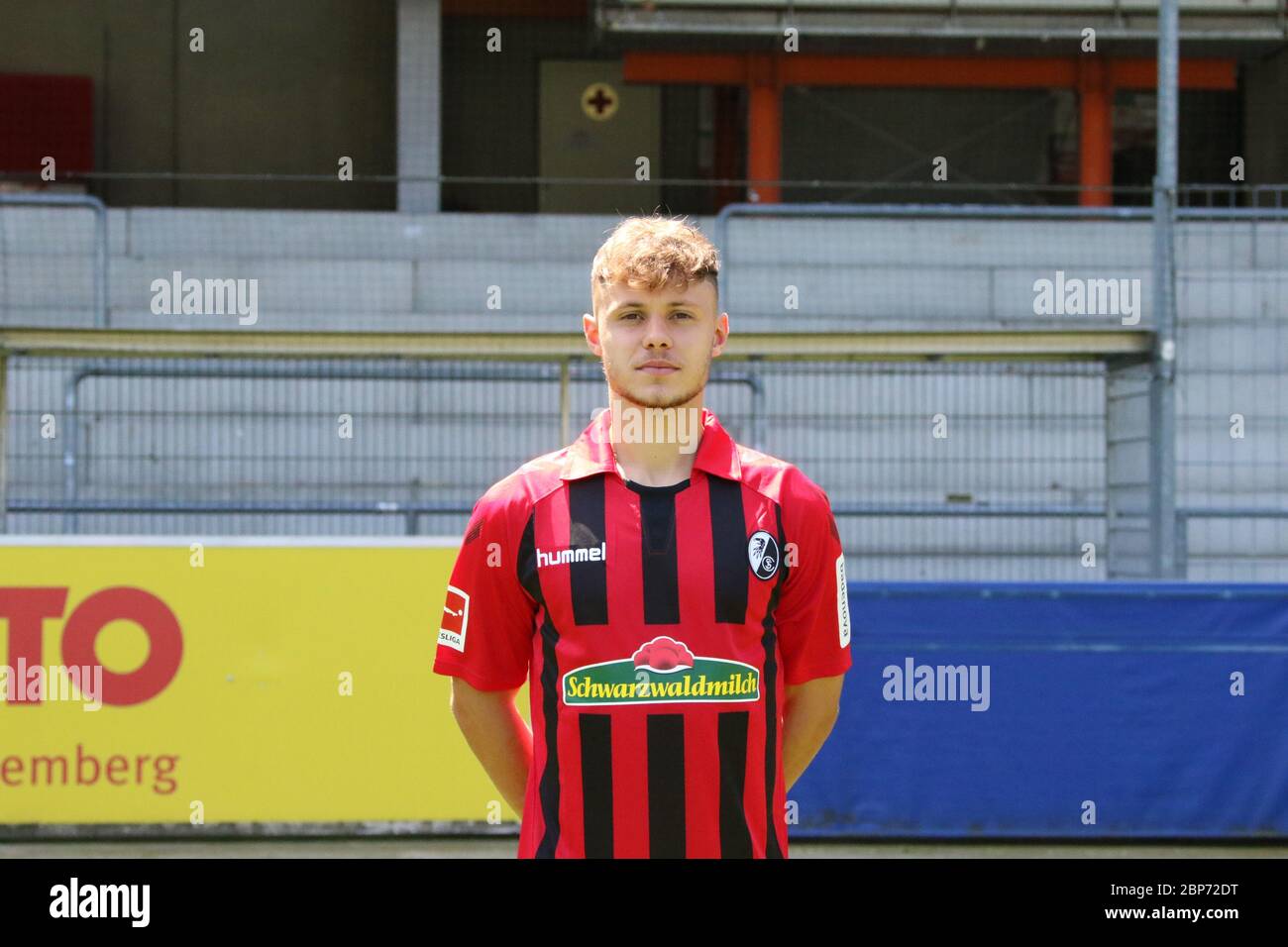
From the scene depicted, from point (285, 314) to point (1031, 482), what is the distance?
665cm

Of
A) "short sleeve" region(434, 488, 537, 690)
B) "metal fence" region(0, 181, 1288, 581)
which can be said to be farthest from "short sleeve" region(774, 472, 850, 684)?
"metal fence" region(0, 181, 1288, 581)

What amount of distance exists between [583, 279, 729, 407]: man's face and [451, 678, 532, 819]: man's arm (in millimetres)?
631

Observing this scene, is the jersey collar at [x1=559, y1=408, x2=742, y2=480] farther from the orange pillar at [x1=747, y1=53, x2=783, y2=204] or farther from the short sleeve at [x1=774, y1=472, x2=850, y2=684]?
the orange pillar at [x1=747, y1=53, x2=783, y2=204]

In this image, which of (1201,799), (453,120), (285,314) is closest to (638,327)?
(1201,799)

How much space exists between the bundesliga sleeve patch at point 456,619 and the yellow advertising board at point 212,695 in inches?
178

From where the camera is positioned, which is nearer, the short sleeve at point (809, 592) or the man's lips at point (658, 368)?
the man's lips at point (658, 368)

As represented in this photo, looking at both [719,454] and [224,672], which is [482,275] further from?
[719,454]

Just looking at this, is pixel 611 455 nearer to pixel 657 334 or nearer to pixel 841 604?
pixel 657 334

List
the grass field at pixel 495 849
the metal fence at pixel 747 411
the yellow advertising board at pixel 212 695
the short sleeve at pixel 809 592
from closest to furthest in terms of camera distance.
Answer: the short sleeve at pixel 809 592, the grass field at pixel 495 849, the yellow advertising board at pixel 212 695, the metal fence at pixel 747 411

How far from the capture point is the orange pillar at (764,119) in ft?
55.0

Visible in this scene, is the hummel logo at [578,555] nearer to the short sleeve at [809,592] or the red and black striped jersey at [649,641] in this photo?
the red and black striped jersey at [649,641]

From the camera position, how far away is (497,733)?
2.63 m

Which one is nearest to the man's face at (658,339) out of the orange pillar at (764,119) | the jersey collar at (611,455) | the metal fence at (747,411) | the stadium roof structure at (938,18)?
the jersey collar at (611,455)

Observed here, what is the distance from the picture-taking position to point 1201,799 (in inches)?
283
